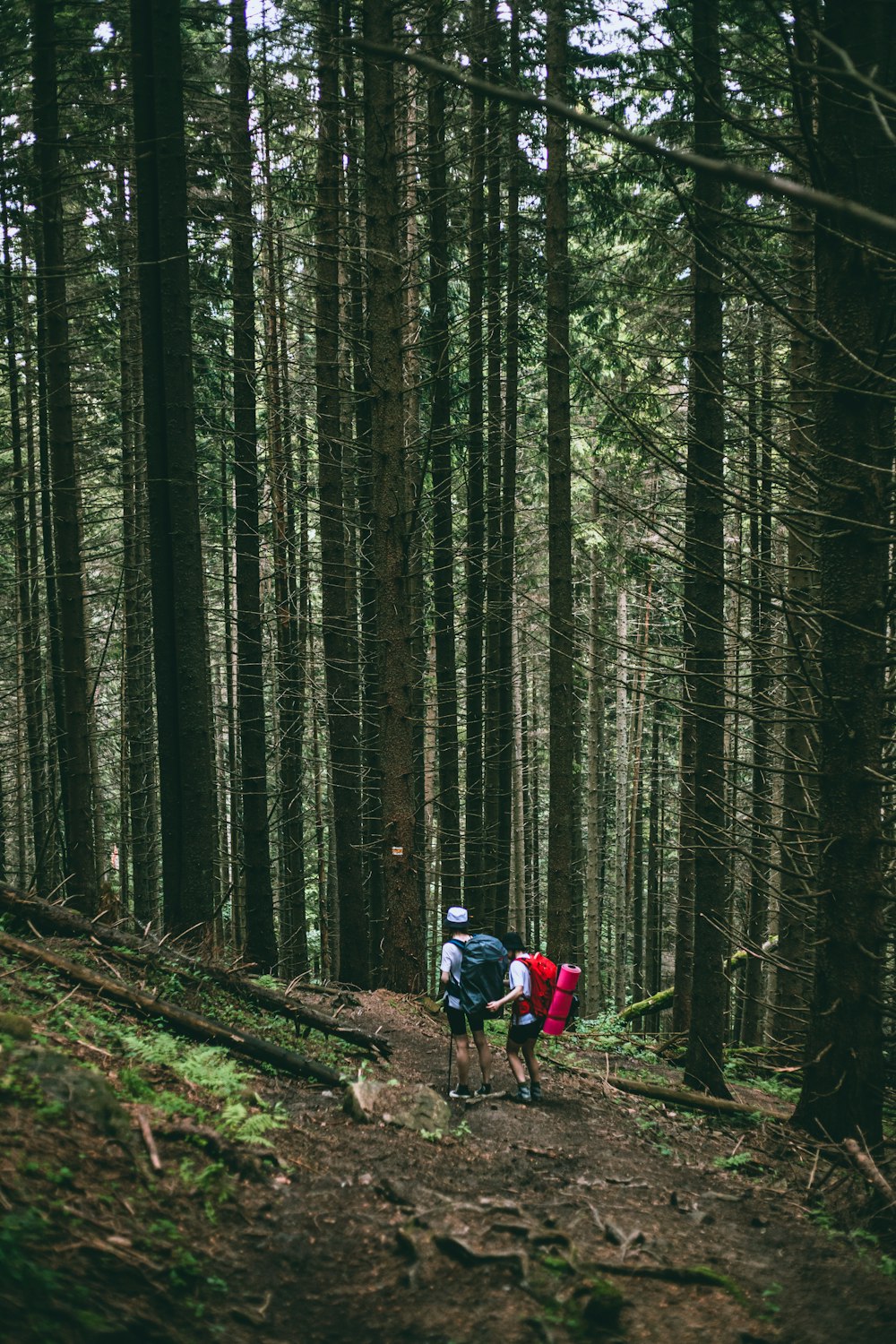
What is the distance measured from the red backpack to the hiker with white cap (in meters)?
0.53

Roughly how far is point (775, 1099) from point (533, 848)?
1979 centimetres

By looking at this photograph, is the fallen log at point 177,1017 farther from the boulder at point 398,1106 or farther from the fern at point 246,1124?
the fern at point 246,1124

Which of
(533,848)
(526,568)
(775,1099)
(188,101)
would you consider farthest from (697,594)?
(533,848)

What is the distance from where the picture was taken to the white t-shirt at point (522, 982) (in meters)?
8.05

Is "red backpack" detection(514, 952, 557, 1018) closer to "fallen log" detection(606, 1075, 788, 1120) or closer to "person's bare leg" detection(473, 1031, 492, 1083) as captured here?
"person's bare leg" detection(473, 1031, 492, 1083)

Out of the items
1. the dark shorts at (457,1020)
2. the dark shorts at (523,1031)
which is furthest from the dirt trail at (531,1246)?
the dark shorts at (523,1031)

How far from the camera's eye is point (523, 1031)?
26.3ft

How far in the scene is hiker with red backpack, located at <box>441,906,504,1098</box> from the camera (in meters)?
7.73

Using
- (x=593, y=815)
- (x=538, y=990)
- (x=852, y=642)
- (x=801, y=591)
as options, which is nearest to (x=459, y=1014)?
(x=538, y=990)

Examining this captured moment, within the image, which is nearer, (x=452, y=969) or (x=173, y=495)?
(x=452, y=969)

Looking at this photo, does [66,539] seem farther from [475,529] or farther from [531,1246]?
[531,1246]

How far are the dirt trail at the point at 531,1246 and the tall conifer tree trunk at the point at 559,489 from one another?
4.62 metres

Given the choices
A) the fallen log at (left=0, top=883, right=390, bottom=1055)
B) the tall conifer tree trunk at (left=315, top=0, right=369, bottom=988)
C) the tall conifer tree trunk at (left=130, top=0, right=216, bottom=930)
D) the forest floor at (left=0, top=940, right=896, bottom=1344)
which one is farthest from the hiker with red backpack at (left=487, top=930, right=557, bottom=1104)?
the tall conifer tree trunk at (left=315, top=0, right=369, bottom=988)

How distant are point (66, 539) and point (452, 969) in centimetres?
843
